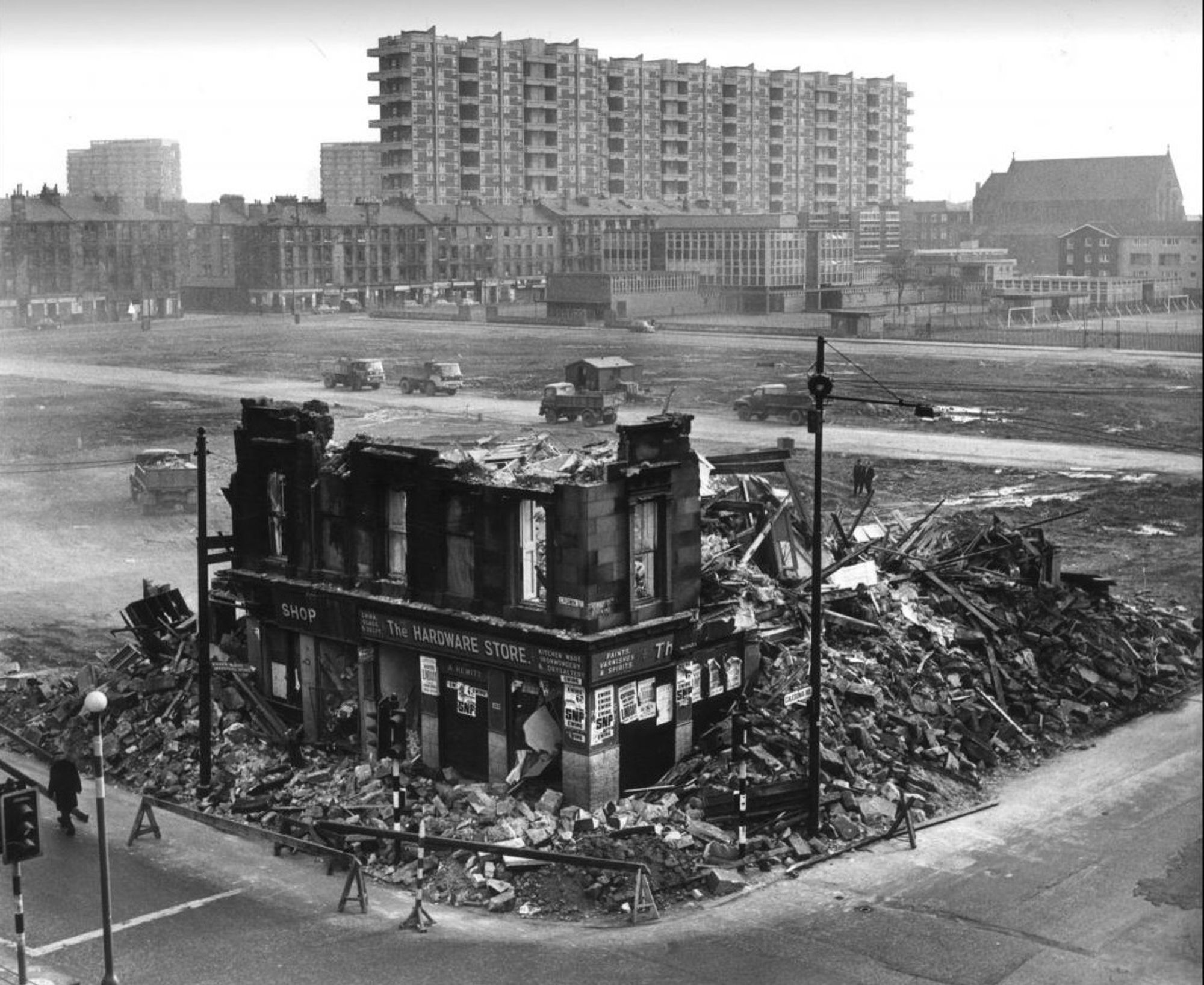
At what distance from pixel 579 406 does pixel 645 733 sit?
50.2 metres

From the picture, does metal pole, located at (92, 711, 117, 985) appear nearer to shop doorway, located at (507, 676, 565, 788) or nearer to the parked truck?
shop doorway, located at (507, 676, 565, 788)

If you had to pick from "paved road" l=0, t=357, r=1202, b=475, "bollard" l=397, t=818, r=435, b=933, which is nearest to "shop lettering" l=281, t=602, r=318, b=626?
"bollard" l=397, t=818, r=435, b=933

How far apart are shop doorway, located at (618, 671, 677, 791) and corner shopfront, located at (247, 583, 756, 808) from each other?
2 cm

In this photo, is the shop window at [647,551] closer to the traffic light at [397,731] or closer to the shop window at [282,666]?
the traffic light at [397,731]

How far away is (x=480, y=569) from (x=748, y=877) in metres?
6.81

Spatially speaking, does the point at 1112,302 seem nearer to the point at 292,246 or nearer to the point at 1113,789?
the point at 292,246

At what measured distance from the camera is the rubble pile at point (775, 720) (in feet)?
82.1

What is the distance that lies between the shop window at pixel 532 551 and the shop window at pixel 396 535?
8.86ft

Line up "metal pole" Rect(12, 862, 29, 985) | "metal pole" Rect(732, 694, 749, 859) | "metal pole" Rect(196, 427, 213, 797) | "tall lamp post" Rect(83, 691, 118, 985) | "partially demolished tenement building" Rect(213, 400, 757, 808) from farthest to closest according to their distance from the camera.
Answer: "metal pole" Rect(196, 427, 213, 797) → "partially demolished tenement building" Rect(213, 400, 757, 808) → "metal pole" Rect(732, 694, 749, 859) → "tall lamp post" Rect(83, 691, 118, 985) → "metal pole" Rect(12, 862, 29, 985)

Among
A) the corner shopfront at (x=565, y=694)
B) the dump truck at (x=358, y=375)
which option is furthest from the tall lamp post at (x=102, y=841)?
the dump truck at (x=358, y=375)

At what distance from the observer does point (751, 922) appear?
22.8 meters

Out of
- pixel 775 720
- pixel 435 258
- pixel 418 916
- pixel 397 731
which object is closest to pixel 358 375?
pixel 435 258

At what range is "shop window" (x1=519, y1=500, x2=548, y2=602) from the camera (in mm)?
27125

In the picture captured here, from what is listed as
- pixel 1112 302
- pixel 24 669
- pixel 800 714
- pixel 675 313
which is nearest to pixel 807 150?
pixel 675 313
